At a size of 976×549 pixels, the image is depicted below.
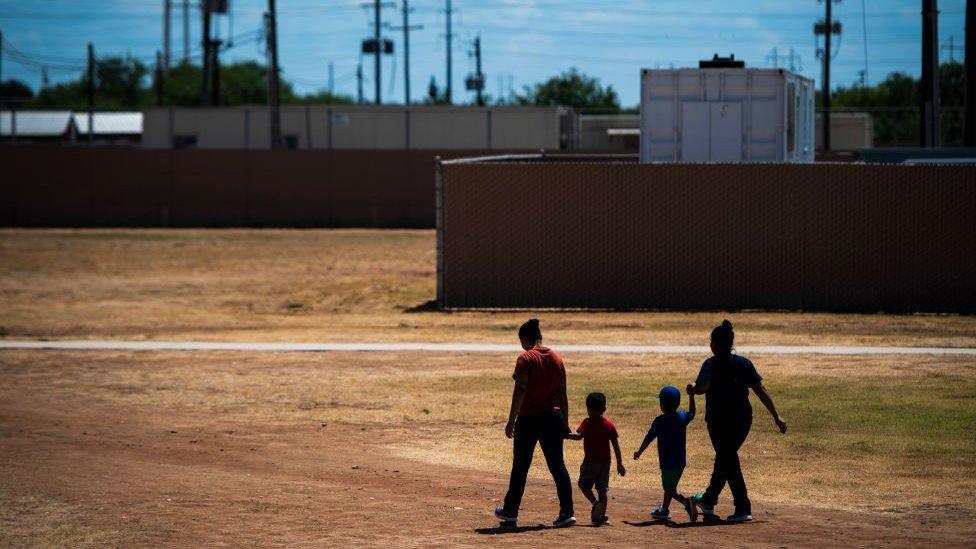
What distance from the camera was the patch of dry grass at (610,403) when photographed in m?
11.2

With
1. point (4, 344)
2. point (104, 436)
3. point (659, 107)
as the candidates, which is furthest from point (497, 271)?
point (104, 436)

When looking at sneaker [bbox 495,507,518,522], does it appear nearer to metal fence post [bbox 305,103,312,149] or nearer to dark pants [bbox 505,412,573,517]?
dark pants [bbox 505,412,573,517]

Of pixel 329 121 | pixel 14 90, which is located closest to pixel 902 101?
pixel 329 121

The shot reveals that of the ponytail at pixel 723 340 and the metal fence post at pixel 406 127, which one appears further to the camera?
the metal fence post at pixel 406 127

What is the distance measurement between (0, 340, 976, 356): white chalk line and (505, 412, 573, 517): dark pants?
29.5 ft

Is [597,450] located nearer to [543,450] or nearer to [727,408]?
[543,450]

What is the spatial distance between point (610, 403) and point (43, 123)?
79516 mm

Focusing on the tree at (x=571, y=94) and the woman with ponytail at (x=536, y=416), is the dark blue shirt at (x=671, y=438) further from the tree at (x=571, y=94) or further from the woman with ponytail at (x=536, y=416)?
the tree at (x=571, y=94)

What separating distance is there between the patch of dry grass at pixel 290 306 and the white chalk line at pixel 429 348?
0.64 meters

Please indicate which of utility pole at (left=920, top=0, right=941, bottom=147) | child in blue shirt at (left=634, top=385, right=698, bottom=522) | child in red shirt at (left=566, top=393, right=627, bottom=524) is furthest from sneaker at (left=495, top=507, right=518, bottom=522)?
utility pole at (left=920, top=0, right=941, bottom=147)

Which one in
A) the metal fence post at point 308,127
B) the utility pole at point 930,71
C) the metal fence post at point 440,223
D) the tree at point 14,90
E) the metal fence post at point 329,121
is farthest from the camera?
the tree at point 14,90

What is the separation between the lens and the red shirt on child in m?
9.35

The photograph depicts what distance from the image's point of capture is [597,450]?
9.38m

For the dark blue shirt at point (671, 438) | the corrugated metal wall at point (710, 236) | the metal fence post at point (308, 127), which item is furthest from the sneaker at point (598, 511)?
the metal fence post at point (308, 127)
